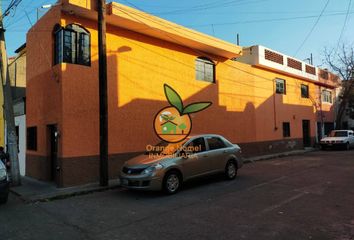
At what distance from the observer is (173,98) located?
14789 mm

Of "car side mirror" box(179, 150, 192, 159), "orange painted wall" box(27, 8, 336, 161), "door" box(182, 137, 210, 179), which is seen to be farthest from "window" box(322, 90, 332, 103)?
"car side mirror" box(179, 150, 192, 159)

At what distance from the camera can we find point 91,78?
1179cm

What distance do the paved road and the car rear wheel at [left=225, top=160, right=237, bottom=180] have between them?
52 cm

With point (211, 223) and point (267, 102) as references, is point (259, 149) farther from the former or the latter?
point (211, 223)

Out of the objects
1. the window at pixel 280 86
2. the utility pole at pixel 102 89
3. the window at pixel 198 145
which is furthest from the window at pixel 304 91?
the utility pole at pixel 102 89

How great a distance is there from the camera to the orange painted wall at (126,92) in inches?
444

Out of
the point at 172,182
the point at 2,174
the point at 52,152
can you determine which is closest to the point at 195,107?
the point at 52,152

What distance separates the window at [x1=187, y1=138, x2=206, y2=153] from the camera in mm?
10188

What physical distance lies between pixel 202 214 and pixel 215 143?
4.16 m

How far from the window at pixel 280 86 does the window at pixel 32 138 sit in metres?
16.1

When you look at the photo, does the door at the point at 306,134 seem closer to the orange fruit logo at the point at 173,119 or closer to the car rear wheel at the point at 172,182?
the orange fruit logo at the point at 173,119

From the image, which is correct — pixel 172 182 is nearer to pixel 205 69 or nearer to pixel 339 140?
pixel 205 69

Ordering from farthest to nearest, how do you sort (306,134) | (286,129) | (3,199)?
(306,134) → (286,129) → (3,199)

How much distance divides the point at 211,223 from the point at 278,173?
7278 mm
